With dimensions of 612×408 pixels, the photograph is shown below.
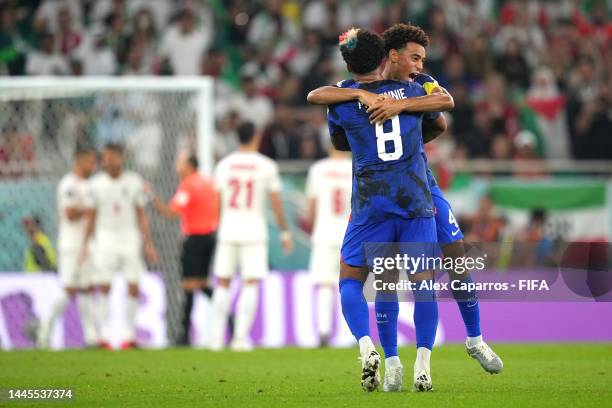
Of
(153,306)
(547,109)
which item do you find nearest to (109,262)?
(153,306)

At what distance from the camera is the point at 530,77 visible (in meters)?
21.4

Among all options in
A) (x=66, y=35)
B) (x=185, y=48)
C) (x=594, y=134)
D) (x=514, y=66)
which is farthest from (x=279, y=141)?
(x=594, y=134)

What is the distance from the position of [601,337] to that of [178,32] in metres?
8.48

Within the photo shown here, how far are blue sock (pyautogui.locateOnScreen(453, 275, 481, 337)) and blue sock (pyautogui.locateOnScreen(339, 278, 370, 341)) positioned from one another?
78 centimetres

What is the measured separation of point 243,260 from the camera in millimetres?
15359

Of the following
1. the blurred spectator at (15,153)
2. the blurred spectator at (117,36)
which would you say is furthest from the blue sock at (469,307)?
the blurred spectator at (117,36)

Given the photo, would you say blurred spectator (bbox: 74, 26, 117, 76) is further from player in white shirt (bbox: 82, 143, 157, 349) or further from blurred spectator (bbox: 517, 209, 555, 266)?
blurred spectator (bbox: 517, 209, 555, 266)

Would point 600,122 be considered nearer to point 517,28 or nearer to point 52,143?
point 517,28

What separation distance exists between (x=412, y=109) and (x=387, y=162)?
382mm

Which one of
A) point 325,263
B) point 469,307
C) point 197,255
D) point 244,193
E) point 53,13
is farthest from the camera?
point 53,13

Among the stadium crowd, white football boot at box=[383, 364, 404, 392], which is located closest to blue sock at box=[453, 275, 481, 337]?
white football boot at box=[383, 364, 404, 392]

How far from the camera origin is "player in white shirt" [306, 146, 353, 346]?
A: 1578cm

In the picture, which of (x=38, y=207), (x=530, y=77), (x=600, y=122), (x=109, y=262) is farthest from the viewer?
(x=530, y=77)

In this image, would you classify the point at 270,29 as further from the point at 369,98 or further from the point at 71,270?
the point at 369,98
